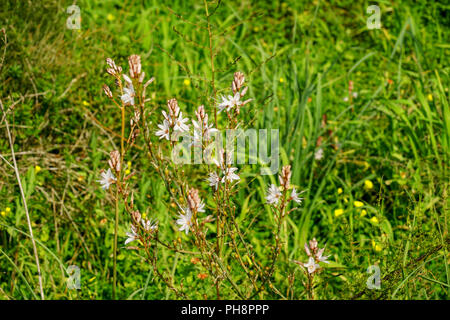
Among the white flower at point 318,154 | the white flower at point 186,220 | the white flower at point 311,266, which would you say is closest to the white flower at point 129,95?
the white flower at point 186,220

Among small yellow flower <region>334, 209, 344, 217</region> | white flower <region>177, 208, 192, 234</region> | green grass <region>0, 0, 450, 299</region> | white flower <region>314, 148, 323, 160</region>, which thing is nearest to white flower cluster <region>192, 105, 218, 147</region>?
white flower <region>177, 208, 192, 234</region>

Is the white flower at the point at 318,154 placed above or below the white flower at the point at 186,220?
above

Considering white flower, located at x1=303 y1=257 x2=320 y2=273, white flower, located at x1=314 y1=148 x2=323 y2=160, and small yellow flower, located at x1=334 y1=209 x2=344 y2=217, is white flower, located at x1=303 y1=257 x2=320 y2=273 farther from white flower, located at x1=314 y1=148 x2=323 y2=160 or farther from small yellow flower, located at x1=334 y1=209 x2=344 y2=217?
white flower, located at x1=314 y1=148 x2=323 y2=160

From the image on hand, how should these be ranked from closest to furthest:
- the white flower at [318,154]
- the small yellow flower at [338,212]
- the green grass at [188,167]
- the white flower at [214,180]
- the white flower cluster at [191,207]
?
the white flower cluster at [191,207] → the white flower at [214,180] → the green grass at [188,167] → the small yellow flower at [338,212] → the white flower at [318,154]

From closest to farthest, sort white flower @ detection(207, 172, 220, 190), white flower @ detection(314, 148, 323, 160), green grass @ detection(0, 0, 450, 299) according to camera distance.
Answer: white flower @ detection(207, 172, 220, 190) → green grass @ detection(0, 0, 450, 299) → white flower @ detection(314, 148, 323, 160)

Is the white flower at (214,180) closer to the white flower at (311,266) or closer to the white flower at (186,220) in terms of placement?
the white flower at (186,220)

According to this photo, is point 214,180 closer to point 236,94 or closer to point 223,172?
point 223,172

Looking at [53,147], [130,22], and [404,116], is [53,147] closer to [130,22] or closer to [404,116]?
[130,22]

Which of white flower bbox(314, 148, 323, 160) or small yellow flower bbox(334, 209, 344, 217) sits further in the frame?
white flower bbox(314, 148, 323, 160)

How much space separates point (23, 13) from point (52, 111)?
29.3 inches

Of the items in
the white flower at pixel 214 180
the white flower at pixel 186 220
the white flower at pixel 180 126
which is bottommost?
the white flower at pixel 186 220

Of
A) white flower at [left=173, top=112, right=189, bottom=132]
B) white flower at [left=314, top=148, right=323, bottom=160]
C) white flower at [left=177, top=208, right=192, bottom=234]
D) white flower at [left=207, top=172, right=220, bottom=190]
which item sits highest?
white flower at [left=173, top=112, right=189, bottom=132]

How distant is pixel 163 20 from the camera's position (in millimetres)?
3678

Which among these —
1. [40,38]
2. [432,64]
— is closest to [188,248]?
[40,38]
